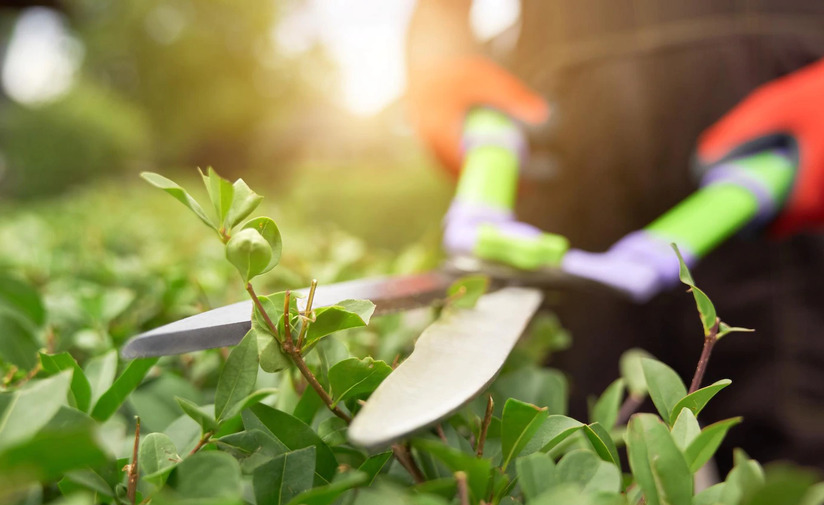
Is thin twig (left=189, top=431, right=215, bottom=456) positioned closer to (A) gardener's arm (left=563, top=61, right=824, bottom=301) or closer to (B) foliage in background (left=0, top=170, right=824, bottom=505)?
(B) foliage in background (left=0, top=170, right=824, bottom=505)

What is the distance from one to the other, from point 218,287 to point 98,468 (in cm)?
54

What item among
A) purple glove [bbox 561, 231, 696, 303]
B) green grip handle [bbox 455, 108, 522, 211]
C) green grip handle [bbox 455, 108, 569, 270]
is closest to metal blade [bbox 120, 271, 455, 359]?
green grip handle [bbox 455, 108, 569, 270]

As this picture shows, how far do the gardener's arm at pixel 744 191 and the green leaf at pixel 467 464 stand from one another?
0.63m

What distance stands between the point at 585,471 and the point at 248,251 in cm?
27

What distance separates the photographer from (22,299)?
73 centimetres

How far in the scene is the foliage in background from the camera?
1.07ft

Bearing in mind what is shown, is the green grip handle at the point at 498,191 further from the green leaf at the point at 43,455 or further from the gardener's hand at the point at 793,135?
the green leaf at the point at 43,455

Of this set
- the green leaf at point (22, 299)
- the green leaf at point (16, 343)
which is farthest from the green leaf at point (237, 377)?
the green leaf at point (22, 299)

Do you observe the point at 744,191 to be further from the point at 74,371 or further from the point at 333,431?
the point at 74,371

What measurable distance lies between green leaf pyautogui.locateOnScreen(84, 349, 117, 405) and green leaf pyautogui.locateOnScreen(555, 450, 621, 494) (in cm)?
39

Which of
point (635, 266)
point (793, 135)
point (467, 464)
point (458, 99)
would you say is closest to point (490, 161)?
point (458, 99)

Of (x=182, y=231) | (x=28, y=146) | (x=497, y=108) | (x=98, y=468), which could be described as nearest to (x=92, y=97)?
(x=28, y=146)

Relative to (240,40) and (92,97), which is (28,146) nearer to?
(92,97)

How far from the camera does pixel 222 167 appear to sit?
17719mm
